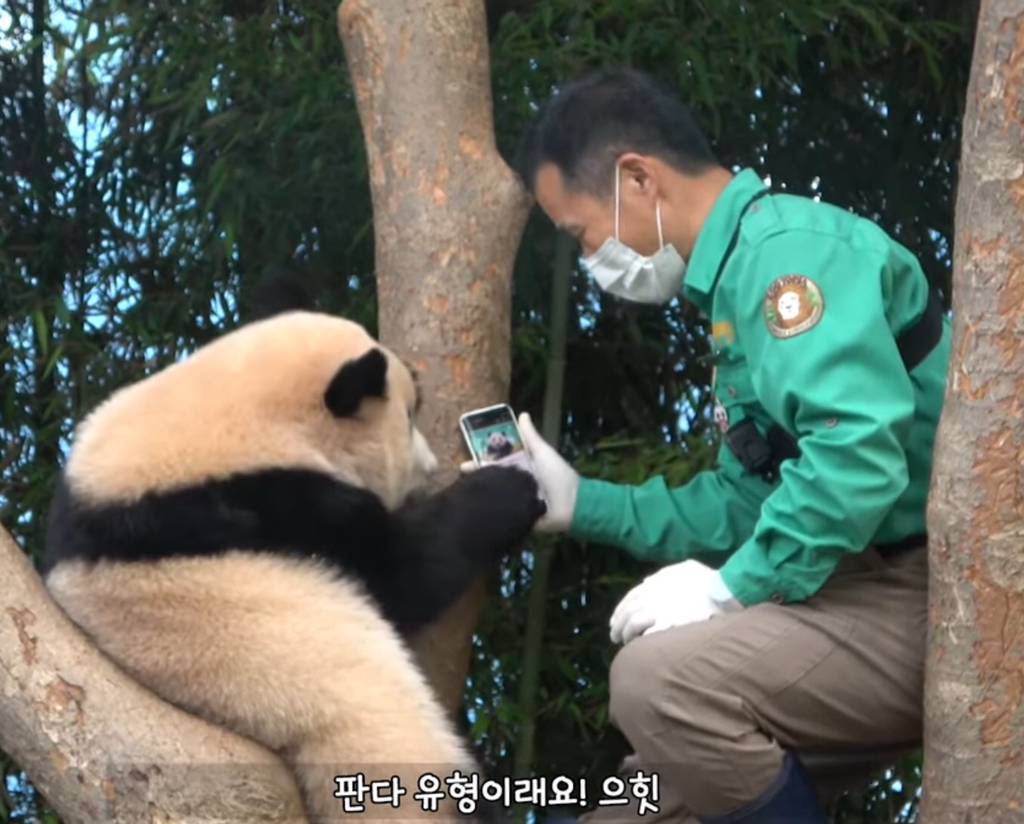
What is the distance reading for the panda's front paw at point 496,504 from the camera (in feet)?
8.24

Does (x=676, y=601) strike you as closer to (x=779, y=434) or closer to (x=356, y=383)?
(x=779, y=434)

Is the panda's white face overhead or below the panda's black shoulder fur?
overhead

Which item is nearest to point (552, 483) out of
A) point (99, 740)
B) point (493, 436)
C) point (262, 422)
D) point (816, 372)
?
point (493, 436)

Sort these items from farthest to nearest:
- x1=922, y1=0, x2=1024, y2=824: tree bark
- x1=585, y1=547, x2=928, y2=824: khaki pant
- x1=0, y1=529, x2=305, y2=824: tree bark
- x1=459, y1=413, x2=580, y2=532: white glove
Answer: x1=459, y1=413, x2=580, y2=532: white glove
x1=585, y1=547, x2=928, y2=824: khaki pant
x1=0, y1=529, x2=305, y2=824: tree bark
x1=922, y1=0, x2=1024, y2=824: tree bark

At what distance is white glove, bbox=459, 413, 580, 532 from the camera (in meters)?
2.66

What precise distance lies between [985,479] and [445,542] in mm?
897

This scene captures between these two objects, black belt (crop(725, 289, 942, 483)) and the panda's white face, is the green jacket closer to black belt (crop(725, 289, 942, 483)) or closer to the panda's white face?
black belt (crop(725, 289, 942, 483))

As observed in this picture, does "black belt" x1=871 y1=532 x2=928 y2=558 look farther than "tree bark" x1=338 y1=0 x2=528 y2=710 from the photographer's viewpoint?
No

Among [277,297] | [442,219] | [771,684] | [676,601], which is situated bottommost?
[771,684]

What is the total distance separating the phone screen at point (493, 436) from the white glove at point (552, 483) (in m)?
0.06

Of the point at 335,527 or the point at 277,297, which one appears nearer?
the point at 335,527

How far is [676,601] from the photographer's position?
2.24 metres

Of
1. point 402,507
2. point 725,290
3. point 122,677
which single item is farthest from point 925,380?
point 122,677

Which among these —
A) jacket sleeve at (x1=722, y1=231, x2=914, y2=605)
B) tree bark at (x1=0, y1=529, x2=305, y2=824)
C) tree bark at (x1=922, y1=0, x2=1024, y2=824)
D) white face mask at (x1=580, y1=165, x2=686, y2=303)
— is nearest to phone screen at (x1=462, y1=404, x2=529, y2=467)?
white face mask at (x1=580, y1=165, x2=686, y2=303)
